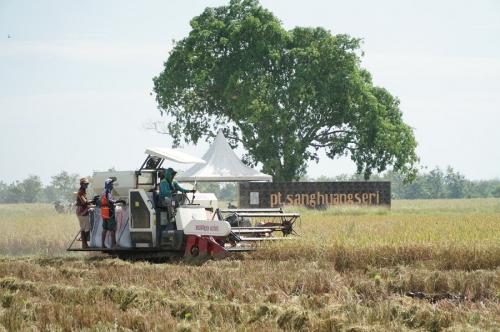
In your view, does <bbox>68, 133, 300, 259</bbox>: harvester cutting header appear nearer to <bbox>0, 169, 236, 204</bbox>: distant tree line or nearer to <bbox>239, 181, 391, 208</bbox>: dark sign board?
<bbox>239, 181, 391, 208</bbox>: dark sign board

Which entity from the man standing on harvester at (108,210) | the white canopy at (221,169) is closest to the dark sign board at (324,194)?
the white canopy at (221,169)

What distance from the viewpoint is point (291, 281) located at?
1376 cm

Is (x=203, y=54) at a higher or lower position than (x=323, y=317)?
higher

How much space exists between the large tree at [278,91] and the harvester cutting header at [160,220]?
25.3m

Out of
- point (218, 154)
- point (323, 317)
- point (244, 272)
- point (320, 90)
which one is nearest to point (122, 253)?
point (244, 272)

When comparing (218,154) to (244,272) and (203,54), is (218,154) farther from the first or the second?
(244,272)

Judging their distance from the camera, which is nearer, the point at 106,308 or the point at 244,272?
the point at 106,308

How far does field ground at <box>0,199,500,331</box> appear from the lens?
35.6 ft

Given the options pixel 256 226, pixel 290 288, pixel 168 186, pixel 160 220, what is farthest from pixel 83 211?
pixel 290 288

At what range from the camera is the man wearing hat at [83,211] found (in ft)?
67.3

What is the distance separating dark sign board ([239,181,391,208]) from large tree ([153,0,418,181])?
552 cm

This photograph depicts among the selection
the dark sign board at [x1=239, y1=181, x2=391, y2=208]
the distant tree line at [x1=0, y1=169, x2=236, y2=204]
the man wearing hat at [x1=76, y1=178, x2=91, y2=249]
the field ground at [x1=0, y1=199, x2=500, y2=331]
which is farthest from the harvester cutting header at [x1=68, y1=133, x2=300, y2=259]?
the distant tree line at [x1=0, y1=169, x2=236, y2=204]

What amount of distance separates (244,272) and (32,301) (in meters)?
3.69

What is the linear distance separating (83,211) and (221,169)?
1828 cm
